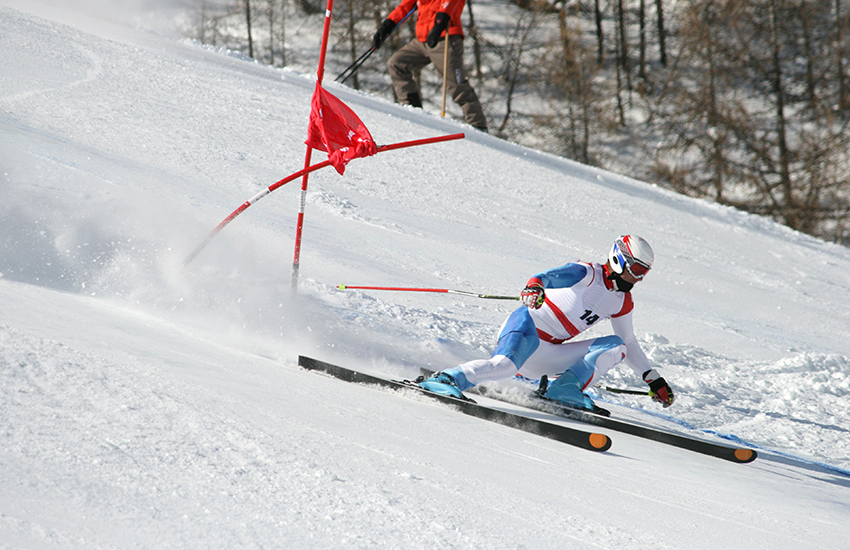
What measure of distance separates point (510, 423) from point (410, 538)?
1537mm

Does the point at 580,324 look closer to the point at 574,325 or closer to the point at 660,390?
the point at 574,325

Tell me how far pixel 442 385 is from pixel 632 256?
1.33m

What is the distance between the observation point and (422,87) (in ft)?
58.7

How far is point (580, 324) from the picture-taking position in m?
3.97

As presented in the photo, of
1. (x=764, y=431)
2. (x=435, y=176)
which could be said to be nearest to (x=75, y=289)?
(x=764, y=431)

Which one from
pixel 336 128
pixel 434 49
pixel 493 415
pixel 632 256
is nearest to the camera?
pixel 493 415

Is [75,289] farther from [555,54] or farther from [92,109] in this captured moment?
[555,54]

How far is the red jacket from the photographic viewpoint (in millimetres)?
9211

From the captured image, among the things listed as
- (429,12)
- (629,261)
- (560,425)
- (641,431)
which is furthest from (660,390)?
(429,12)

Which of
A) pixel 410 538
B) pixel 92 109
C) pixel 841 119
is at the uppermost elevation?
pixel 841 119

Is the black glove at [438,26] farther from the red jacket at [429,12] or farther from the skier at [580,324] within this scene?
the skier at [580,324]

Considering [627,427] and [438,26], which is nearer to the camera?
[627,427]

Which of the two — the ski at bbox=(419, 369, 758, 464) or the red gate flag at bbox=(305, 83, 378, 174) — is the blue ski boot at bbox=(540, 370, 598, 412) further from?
the red gate flag at bbox=(305, 83, 378, 174)

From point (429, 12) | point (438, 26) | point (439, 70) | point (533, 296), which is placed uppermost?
point (429, 12)
